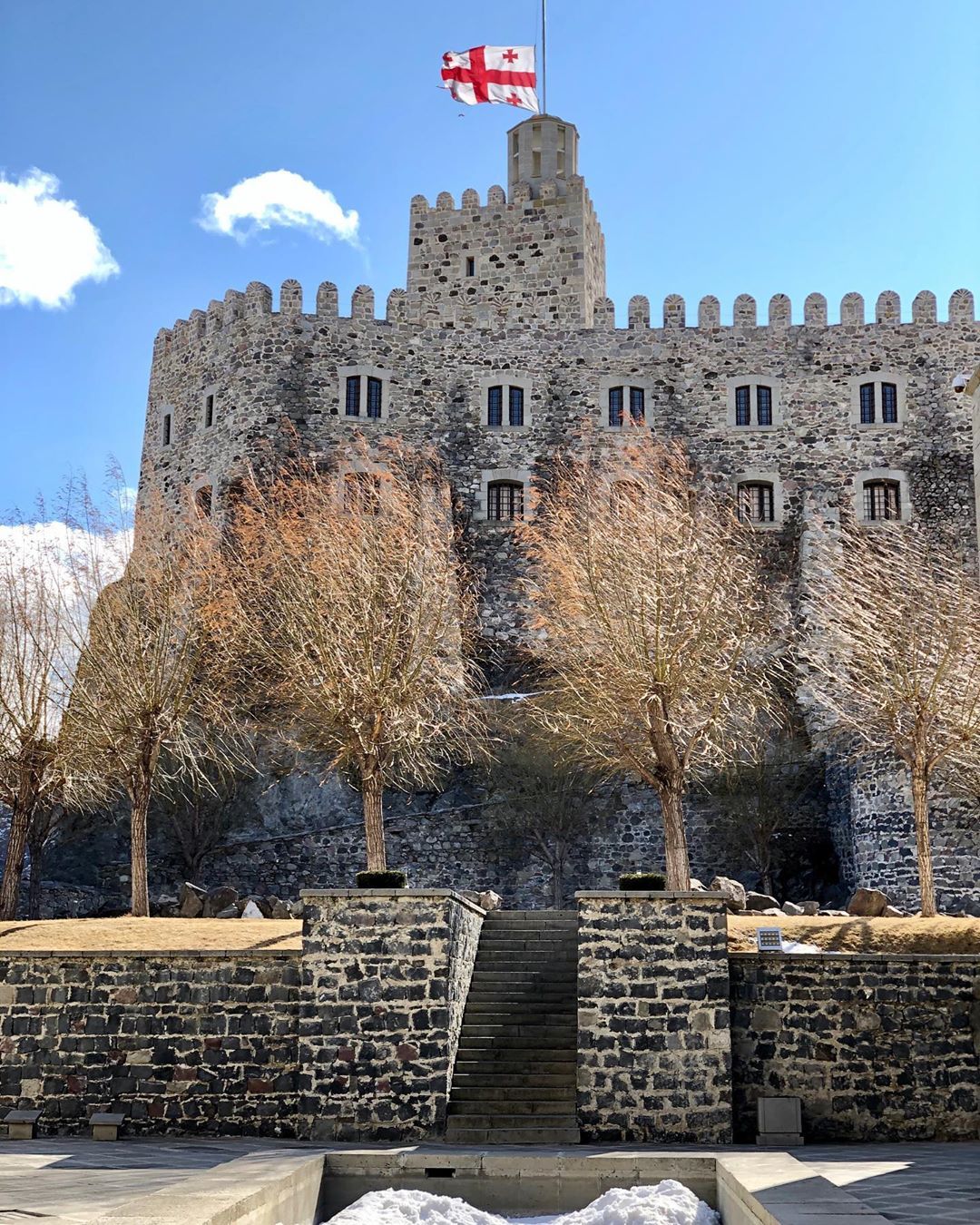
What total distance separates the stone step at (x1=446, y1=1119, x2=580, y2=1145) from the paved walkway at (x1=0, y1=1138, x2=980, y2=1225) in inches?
24.7

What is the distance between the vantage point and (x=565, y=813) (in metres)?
29.3

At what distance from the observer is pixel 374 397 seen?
38.2 m

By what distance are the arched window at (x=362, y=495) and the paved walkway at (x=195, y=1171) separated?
1456 cm

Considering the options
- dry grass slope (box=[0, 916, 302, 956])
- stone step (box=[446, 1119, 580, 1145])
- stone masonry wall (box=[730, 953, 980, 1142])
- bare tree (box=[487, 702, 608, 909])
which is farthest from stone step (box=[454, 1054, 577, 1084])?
bare tree (box=[487, 702, 608, 909])

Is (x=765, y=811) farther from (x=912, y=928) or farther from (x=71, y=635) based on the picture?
(x=71, y=635)

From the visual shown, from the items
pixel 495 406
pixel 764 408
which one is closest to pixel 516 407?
pixel 495 406

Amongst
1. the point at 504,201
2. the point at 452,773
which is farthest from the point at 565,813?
the point at 504,201

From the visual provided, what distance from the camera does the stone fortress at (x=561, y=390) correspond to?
37188 millimetres

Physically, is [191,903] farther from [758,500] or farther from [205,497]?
[758,500]

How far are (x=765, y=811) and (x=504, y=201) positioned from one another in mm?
20518

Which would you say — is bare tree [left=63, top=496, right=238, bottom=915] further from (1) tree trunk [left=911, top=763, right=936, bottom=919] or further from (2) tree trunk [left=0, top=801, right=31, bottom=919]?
(1) tree trunk [left=911, top=763, right=936, bottom=919]

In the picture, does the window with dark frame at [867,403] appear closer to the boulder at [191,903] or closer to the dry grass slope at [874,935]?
the dry grass slope at [874,935]

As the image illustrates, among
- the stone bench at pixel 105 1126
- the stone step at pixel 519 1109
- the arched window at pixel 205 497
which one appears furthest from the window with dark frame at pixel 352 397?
the stone step at pixel 519 1109

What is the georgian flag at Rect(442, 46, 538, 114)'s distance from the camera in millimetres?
37406
